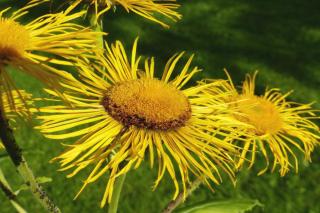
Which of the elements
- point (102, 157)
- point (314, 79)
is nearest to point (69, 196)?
point (102, 157)

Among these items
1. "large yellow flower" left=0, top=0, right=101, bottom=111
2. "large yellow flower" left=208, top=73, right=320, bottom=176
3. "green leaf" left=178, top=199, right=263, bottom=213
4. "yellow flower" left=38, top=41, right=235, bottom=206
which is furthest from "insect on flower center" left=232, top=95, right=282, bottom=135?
"large yellow flower" left=0, top=0, right=101, bottom=111

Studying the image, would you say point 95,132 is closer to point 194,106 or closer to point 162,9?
point 194,106

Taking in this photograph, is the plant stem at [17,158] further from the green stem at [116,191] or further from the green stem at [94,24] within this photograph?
the green stem at [94,24]

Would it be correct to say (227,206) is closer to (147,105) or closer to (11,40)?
(147,105)

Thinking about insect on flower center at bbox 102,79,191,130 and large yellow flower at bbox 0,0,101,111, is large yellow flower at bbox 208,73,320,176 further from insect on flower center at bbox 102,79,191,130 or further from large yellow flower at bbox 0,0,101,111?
large yellow flower at bbox 0,0,101,111

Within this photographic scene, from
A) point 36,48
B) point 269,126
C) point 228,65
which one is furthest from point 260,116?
point 228,65

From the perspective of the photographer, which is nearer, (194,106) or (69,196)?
(194,106)

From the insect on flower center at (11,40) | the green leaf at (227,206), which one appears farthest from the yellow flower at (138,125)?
the green leaf at (227,206)
